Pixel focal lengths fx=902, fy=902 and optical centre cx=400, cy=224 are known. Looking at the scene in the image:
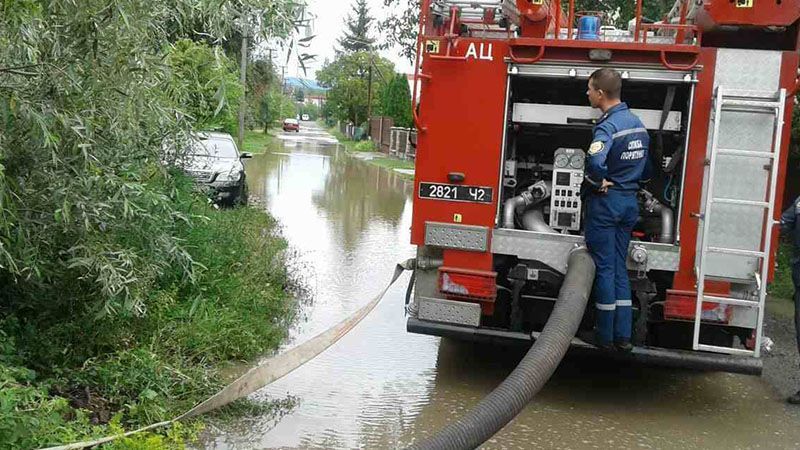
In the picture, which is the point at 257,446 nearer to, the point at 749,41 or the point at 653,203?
the point at 653,203

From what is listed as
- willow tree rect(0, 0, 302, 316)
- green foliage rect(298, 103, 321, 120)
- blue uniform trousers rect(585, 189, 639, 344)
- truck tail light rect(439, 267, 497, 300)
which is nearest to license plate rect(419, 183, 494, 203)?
truck tail light rect(439, 267, 497, 300)

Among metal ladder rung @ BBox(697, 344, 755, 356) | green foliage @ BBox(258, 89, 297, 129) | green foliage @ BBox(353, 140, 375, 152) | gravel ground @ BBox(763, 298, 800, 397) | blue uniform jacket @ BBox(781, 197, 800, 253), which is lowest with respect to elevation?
gravel ground @ BBox(763, 298, 800, 397)

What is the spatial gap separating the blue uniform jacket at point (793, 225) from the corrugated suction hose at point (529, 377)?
1.96 meters

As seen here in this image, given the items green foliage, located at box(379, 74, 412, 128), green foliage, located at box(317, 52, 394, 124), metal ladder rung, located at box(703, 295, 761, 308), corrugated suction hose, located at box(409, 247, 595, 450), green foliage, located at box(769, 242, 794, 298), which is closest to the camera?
corrugated suction hose, located at box(409, 247, 595, 450)

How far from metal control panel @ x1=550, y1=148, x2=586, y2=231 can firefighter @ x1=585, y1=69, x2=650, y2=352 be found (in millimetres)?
716

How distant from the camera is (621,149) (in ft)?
19.3

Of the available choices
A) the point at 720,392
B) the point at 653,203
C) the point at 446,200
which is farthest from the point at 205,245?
→ the point at 720,392

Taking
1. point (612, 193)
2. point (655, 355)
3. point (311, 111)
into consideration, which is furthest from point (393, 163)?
point (311, 111)

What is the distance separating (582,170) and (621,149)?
31.8 inches

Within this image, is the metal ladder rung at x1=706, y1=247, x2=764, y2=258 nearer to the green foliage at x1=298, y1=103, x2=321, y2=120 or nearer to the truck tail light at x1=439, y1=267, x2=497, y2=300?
the truck tail light at x1=439, y1=267, x2=497, y2=300

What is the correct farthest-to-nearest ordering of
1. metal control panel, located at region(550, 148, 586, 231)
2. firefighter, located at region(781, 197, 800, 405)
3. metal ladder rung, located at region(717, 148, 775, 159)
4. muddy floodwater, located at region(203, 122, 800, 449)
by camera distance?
firefighter, located at region(781, 197, 800, 405) < metal control panel, located at region(550, 148, 586, 231) < metal ladder rung, located at region(717, 148, 775, 159) < muddy floodwater, located at region(203, 122, 800, 449)

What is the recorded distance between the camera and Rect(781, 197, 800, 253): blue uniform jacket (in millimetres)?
6836

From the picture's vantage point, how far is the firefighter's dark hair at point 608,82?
590 cm

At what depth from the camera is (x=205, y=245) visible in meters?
8.34
